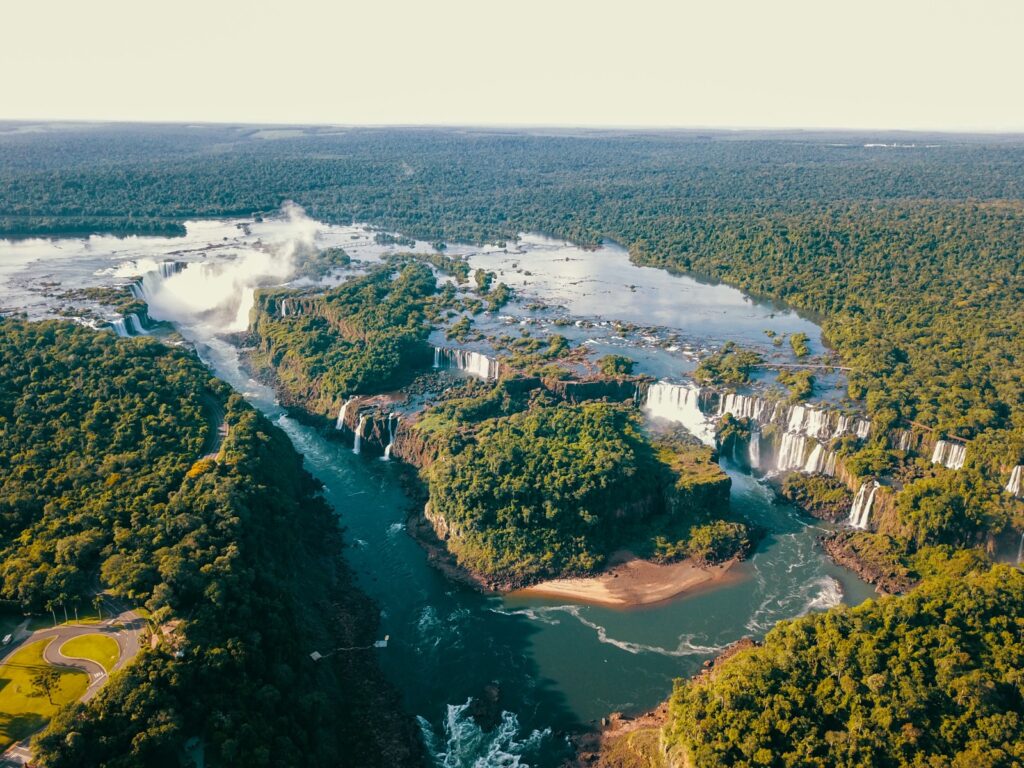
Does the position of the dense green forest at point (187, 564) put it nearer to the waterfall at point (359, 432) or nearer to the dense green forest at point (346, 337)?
the waterfall at point (359, 432)

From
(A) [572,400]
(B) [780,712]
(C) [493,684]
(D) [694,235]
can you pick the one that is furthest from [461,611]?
(D) [694,235]

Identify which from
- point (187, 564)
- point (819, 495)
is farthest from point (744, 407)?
point (187, 564)

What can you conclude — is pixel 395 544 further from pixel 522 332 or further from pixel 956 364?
pixel 956 364

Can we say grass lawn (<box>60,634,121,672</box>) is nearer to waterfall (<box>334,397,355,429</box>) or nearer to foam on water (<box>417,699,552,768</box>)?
foam on water (<box>417,699,552,768</box>)

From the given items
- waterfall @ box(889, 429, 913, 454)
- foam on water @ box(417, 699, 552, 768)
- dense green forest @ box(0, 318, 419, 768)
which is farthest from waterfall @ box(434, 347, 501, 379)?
foam on water @ box(417, 699, 552, 768)

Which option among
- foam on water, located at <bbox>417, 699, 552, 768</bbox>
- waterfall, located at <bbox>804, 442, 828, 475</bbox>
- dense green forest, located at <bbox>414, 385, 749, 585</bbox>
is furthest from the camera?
waterfall, located at <bbox>804, 442, 828, 475</bbox>

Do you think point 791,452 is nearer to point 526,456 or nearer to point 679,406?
point 679,406
